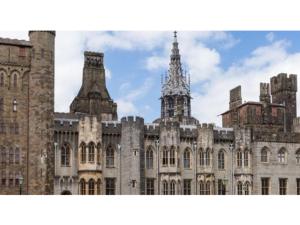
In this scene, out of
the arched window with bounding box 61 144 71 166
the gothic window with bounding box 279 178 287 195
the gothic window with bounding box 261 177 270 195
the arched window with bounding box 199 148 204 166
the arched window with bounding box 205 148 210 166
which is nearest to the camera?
the arched window with bounding box 61 144 71 166

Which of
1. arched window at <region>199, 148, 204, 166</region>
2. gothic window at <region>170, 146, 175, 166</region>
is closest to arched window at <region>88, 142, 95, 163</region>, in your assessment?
gothic window at <region>170, 146, 175, 166</region>

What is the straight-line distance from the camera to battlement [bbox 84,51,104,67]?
67.8 m

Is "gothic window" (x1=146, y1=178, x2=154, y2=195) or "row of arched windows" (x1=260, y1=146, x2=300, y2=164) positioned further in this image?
"row of arched windows" (x1=260, y1=146, x2=300, y2=164)

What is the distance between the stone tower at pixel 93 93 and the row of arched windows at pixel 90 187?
15.7 meters

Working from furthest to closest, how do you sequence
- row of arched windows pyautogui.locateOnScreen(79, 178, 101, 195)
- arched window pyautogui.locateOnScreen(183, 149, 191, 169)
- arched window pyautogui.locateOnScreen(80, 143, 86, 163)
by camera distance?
arched window pyautogui.locateOnScreen(183, 149, 191, 169) → arched window pyautogui.locateOnScreen(80, 143, 86, 163) → row of arched windows pyautogui.locateOnScreen(79, 178, 101, 195)

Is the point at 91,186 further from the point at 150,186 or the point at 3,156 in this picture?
the point at 3,156

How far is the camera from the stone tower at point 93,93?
6738cm

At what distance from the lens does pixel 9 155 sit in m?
49.1

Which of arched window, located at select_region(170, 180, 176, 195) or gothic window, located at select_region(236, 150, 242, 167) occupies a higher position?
gothic window, located at select_region(236, 150, 242, 167)

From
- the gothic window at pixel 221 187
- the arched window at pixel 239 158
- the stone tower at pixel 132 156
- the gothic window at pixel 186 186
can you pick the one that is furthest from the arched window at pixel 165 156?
the arched window at pixel 239 158

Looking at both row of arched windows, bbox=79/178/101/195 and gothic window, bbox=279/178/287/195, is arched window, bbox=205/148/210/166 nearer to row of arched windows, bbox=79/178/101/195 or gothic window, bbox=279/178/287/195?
gothic window, bbox=279/178/287/195

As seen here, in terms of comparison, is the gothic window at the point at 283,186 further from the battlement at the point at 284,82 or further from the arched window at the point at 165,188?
the battlement at the point at 284,82

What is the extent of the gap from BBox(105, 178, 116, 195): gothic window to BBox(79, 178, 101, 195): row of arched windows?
2.93ft

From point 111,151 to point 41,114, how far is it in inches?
254
